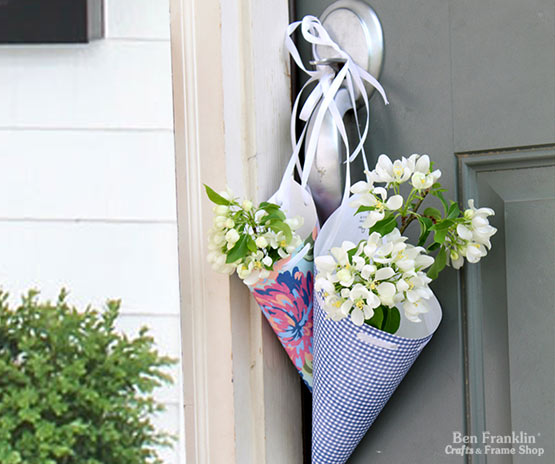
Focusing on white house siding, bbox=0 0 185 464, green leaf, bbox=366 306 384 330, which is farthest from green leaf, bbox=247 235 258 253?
white house siding, bbox=0 0 185 464

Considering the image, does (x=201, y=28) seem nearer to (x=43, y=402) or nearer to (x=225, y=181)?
(x=225, y=181)

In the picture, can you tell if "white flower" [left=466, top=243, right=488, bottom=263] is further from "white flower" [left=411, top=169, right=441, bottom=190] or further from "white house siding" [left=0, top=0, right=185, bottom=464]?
"white house siding" [left=0, top=0, right=185, bottom=464]

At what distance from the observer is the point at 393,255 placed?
502 millimetres

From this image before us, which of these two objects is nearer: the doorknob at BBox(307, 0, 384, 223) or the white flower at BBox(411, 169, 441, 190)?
the white flower at BBox(411, 169, 441, 190)

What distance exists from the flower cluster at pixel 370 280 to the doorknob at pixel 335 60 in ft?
0.45

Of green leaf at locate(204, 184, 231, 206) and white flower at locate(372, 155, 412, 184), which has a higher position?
white flower at locate(372, 155, 412, 184)

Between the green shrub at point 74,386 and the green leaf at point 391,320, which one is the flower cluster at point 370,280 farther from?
the green shrub at point 74,386

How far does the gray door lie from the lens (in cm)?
54

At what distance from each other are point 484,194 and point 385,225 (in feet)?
0.34

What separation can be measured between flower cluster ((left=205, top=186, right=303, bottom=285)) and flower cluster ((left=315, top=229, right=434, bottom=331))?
0.18 feet

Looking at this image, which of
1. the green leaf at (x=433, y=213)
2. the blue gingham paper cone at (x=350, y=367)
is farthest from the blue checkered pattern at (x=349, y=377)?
the green leaf at (x=433, y=213)

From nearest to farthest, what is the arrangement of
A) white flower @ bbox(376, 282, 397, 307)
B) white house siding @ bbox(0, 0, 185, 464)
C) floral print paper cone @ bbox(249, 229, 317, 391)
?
white flower @ bbox(376, 282, 397, 307), floral print paper cone @ bbox(249, 229, 317, 391), white house siding @ bbox(0, 0, 185, 464)

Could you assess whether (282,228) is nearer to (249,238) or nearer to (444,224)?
(249,238)

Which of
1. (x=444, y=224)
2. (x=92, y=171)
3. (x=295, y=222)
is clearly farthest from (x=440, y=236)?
(x=92, y=171)
